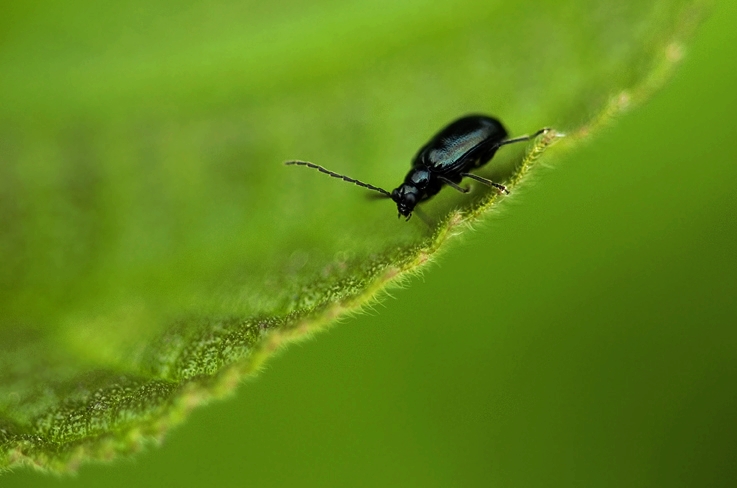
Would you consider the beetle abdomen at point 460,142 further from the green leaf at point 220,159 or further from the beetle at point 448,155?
the green leaf at point 220,159

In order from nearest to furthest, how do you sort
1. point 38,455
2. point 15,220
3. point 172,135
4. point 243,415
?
point 38,455
point 243,415
point 15,220
point 172,135

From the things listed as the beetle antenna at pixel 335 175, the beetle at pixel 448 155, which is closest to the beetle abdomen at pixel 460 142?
the beetle at pixel 448 155

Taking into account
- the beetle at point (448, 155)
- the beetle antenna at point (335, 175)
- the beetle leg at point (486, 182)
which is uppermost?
the beetle antenna at point (335, 175)

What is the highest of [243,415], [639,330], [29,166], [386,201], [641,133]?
[29,166]

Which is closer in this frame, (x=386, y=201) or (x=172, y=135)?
(x=386, y=201)

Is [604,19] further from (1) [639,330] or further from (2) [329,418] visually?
(2) [329,418]

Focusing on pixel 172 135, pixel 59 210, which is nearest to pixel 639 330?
pixel 172 135

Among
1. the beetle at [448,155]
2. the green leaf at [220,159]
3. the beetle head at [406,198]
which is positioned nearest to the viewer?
the green leaf at [220,159]
